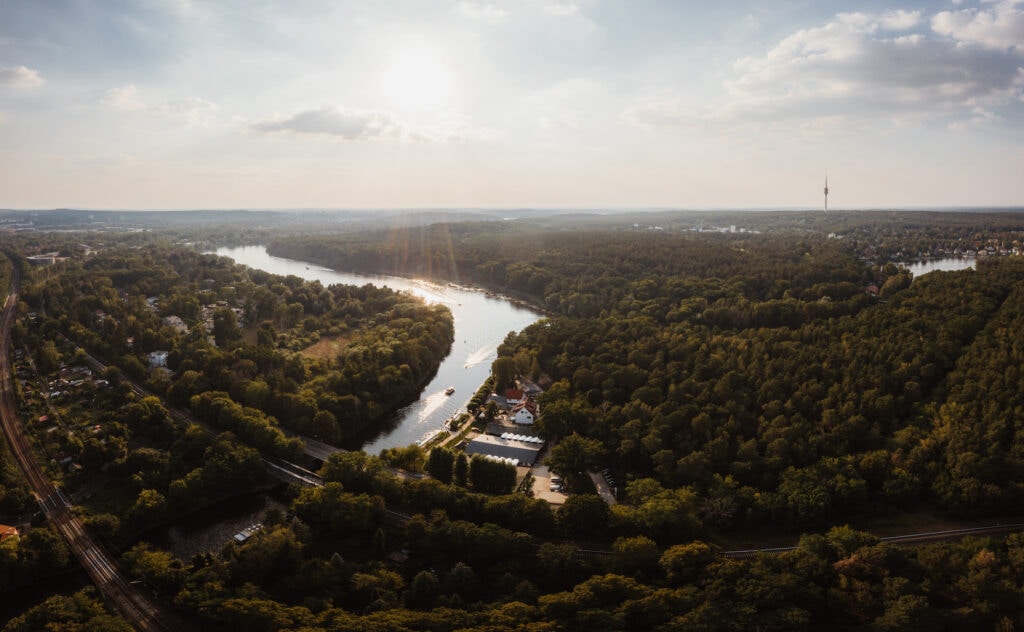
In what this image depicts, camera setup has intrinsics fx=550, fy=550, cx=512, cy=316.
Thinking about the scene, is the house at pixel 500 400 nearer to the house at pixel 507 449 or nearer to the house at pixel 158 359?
the house at pixel 507 449

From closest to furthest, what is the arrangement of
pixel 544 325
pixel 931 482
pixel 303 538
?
pixel 303 538
pixel 931 482
pixel 544 325

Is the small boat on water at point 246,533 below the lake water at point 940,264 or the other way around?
below

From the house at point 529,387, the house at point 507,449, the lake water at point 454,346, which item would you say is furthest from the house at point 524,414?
the lake water at point 454,346

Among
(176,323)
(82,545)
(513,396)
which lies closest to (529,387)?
(513,396)

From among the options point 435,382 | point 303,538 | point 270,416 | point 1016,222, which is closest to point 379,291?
point 435,382

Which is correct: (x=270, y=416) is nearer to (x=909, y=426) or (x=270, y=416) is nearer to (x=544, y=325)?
(x=544, y=325)

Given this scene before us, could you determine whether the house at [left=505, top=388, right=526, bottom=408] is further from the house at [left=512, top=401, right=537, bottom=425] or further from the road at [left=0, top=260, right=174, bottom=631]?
the road at [left=0, top=260, right=174, bottom=631]

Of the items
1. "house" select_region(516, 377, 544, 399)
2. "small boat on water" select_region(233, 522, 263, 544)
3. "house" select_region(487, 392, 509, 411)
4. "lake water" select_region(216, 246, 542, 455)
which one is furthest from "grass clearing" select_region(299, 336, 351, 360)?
"small boat on water" select_region(233, 522, 263, 544)
